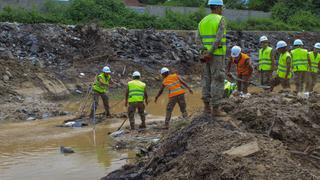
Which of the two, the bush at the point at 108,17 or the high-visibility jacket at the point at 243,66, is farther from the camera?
the bush at the point at 108,17

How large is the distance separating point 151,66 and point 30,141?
14.9 m

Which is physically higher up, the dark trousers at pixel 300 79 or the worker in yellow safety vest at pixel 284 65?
the worker in yellow safety vest at pixel 284 65

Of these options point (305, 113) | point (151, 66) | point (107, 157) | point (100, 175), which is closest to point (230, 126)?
point (305, 113)

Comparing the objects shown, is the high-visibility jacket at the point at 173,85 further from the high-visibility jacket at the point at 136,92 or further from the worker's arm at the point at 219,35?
the worker's arm at the point at 219,35

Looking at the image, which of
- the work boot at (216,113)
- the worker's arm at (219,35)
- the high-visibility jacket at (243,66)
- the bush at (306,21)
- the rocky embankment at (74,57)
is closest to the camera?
the worker's arm at (219,35)

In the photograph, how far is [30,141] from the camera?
13305 millimetres

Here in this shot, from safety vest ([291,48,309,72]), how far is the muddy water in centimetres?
430

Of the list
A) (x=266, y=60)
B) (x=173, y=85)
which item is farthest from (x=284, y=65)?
(x=173, y=85)

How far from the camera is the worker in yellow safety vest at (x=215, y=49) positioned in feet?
26.9

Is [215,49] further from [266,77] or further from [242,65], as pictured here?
[266,77]

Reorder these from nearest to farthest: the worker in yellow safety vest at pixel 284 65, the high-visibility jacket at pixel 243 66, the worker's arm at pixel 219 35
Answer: the worker's arm at pixel 219 35 → the worker in yellow safety vest at pixel 284 65 → the high-visibility jacket at pixel 243 66

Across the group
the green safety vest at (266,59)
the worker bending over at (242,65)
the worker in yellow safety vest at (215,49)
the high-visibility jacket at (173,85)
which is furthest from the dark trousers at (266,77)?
the worker in yellow safety vest at (215,49)

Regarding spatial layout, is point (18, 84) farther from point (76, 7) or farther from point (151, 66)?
point (76, 7)

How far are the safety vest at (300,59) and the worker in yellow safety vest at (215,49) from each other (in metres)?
6.56
